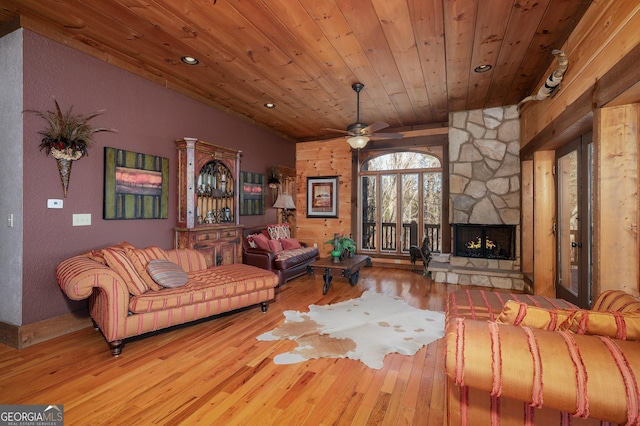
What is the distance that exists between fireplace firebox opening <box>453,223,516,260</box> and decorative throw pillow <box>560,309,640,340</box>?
14.7 feet

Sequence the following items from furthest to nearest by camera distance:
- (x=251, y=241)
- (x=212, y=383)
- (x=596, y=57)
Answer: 1. (x=251, y=241)
2. (x=596, y=57)
3. (x=212, y=383)

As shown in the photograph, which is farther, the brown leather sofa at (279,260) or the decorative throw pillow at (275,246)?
the decorative throw pillow at (275,246)

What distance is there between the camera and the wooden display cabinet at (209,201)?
4332 millimetres

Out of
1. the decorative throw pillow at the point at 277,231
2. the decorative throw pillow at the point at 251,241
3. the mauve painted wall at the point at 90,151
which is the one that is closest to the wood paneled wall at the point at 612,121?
the mauve painted wall at the point at 90,151

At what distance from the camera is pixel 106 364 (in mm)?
2535

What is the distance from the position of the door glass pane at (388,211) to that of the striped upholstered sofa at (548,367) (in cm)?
560

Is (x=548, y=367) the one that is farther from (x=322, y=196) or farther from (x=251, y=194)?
(x=322, y=196)

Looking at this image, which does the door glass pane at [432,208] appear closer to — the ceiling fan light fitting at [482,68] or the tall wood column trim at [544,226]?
the tall wood column trim at [544,226]

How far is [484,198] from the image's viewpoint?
17.9ft

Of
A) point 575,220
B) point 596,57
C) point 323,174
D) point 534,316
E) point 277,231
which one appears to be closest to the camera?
point 534,316

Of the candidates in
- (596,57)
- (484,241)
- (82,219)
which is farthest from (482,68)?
(82,219)

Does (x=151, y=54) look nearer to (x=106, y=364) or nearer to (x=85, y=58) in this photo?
(x=85, y=58)

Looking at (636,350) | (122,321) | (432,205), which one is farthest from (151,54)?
(432,205)

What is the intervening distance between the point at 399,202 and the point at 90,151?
5.65 m
